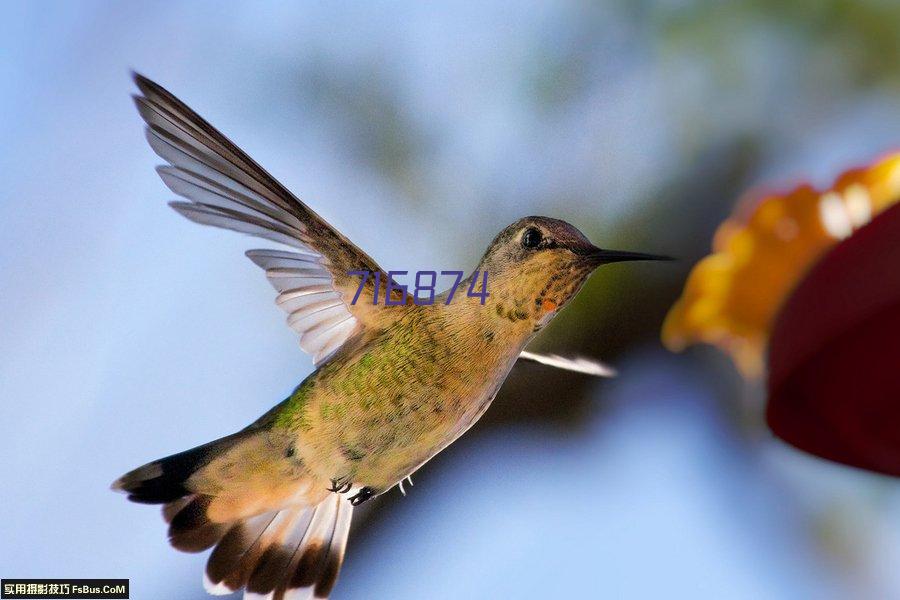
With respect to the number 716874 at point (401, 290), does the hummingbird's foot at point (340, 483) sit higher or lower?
lower

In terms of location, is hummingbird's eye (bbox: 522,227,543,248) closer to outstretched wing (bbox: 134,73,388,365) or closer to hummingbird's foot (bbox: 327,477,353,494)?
outstretched wing (bbox: 134,73,388,365)

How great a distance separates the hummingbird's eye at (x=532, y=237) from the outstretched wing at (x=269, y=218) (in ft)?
0.61

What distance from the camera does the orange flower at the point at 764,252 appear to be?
978 mm

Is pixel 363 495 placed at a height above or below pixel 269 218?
below

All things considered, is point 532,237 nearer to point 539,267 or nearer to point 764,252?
point 539,267

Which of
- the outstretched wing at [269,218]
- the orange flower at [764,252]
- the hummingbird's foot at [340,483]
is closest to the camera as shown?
the orange flower at [764,252]

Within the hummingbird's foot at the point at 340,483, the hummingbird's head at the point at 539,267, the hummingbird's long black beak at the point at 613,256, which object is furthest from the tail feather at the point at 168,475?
the hummingbird's long black beak at the point at 613,256

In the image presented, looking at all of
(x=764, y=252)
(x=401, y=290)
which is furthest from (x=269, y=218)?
(x=764, y=252)

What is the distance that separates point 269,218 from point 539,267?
1.04 ft

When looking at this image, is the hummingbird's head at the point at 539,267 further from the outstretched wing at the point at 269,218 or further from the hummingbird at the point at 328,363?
the outstretched wing at the point at 269,218

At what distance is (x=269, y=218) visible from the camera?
1186 millimetres

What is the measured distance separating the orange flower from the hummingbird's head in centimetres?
12

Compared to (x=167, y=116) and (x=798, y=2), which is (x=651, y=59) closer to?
(x=798, y=2)

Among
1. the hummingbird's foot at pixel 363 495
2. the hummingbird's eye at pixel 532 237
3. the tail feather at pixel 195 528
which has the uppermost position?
the hummingbird's eye at pixel 532 237
